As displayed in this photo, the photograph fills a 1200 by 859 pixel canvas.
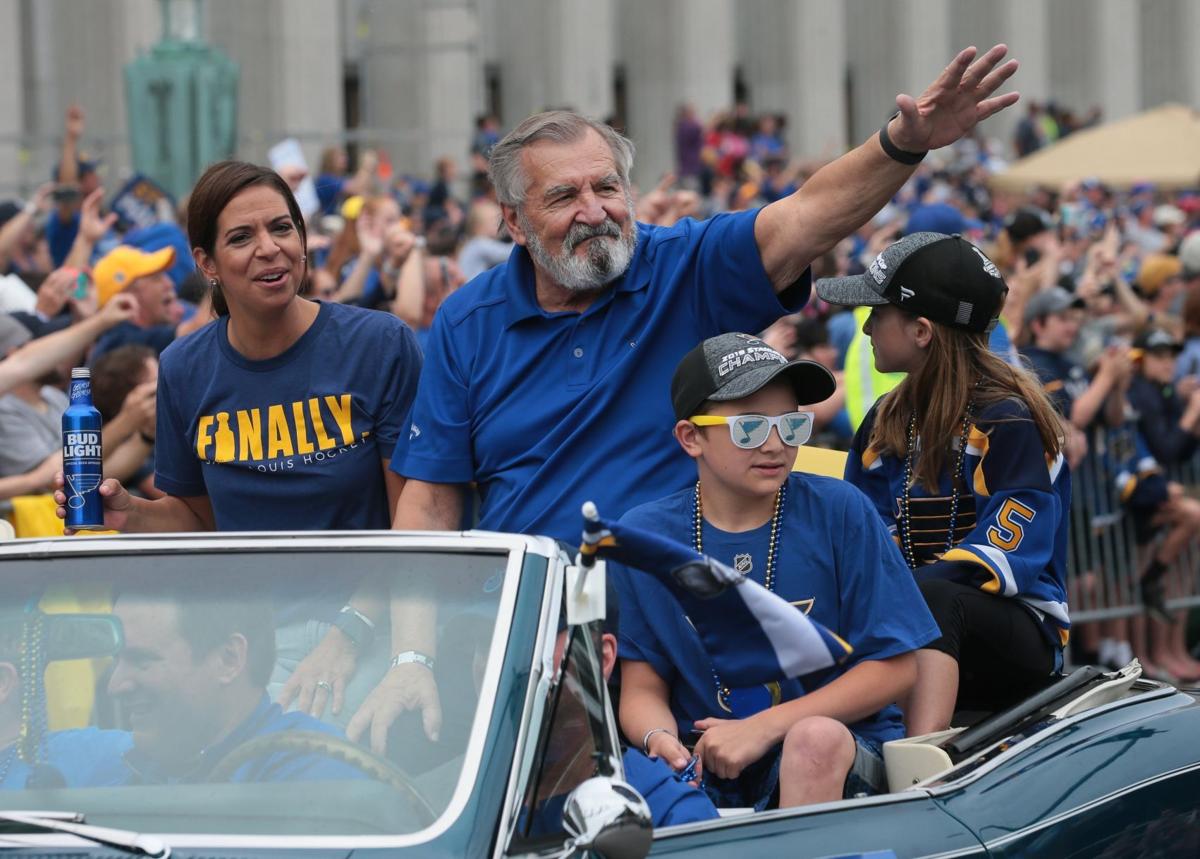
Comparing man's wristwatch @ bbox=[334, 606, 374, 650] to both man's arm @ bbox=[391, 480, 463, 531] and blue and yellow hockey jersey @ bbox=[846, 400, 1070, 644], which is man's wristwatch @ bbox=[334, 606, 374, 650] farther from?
blue and yellow hockey jersey @ bbox=[846, 400, 1070, 644]

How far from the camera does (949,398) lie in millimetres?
5383

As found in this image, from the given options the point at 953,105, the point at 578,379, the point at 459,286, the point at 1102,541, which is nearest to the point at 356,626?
the point at 578,379

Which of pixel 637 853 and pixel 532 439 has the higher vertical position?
pixel 532 439

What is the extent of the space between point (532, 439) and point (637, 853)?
1.94 m

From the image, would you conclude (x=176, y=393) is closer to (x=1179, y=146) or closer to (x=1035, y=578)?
(x=1035, y=578)

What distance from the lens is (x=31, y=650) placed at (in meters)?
3.54

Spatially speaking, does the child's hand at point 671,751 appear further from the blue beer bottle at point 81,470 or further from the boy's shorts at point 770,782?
the blue beer bottle at point 81,470

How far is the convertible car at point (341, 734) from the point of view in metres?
3.10

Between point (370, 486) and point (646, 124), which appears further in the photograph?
point (646, 124)

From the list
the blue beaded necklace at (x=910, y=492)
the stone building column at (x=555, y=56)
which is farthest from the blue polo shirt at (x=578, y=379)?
the stone building column at (x=555, y=56)

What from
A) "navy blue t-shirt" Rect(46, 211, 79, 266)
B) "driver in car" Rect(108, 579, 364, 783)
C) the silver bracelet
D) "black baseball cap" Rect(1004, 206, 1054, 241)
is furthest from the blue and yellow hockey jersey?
"navy blue t-shirt" Rect(46, 211, 79, 266)

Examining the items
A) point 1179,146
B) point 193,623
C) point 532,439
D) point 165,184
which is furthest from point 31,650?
point 1179,146

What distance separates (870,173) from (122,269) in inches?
188

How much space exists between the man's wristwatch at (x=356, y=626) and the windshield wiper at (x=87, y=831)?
567 millimetres
